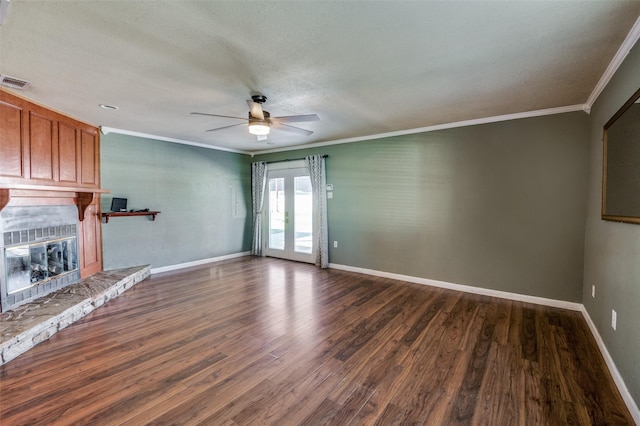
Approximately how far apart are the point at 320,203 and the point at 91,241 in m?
3.83

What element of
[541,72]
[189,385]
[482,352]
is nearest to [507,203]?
[541,72]

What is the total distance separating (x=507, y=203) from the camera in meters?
3.92

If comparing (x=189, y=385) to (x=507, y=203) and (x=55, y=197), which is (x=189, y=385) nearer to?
(x=55, y=197)

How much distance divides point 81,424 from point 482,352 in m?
3.06

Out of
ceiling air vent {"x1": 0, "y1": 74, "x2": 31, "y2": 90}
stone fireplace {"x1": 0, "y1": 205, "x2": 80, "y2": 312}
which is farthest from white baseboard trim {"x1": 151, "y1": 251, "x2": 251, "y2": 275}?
ceiling air vent {"x1": 0, "y1": 74, "x2": 31, "y2": 90}

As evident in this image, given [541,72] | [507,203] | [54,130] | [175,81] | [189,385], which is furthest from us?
[507,203]

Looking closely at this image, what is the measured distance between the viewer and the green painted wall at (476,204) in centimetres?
357

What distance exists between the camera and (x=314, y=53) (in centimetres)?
225

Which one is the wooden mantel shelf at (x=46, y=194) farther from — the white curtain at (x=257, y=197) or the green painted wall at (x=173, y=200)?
the white curtain at (x=257, y=197)

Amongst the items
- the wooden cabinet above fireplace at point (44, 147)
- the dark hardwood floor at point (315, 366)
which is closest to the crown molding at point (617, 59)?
the dark hardwood floor at point (315, 366)

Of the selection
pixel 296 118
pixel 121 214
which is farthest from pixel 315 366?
pixel 121 214

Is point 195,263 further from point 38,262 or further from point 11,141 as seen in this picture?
point 11,141

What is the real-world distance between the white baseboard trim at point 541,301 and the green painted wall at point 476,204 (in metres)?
0.08

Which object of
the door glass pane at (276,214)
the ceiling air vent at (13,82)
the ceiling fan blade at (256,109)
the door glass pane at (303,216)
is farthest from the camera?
the door glass pane at (276,214)
